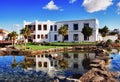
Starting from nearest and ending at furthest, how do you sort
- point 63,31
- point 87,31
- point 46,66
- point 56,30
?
point 46,66 → point 87,31 → point 63,31 → point 56,30

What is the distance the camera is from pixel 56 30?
72562 mm

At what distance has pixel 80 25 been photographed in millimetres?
68312

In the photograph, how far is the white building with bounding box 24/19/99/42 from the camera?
222ft

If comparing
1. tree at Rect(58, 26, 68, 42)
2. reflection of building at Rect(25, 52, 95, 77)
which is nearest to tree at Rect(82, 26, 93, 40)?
tree at Rect(58, 26, 68, 42)

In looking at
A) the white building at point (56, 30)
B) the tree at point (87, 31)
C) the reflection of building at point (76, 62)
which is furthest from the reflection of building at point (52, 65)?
the white building at point (56, 30)

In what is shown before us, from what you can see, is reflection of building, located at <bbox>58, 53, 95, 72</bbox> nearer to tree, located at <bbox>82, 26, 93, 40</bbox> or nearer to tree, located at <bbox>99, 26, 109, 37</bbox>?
tree, located at <bbox>82, 26, 93, 40</bbox>

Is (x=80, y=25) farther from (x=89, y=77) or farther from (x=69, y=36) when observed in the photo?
(x=89, y=77)

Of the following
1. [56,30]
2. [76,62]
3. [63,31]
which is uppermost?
[56,30]

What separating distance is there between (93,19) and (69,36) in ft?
29.5

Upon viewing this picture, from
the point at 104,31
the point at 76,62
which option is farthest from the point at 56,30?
the point at 76,62

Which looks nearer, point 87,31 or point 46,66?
point 46,66

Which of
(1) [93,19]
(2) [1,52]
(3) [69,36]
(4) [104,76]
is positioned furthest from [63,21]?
(4) [104,76]

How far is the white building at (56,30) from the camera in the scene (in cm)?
6781

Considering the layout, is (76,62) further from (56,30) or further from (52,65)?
(56,30)
